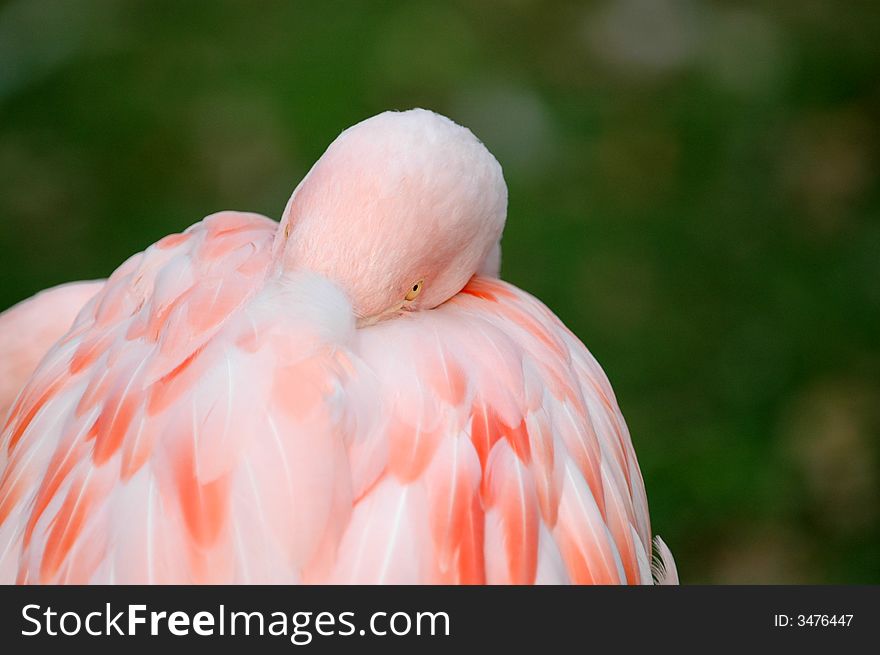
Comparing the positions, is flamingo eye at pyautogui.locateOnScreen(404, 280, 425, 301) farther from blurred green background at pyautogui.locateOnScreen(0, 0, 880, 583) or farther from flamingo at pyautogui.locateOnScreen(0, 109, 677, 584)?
blurred green background at pyautogui.locateOnScreen(0, 0, 880, 583)

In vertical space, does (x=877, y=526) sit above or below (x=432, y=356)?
below

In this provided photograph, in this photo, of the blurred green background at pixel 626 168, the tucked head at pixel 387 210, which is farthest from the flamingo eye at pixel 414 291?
the blurred green background at pixel 626 168

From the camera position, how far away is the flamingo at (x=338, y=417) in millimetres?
992

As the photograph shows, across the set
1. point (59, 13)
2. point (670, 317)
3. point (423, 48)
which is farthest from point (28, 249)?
point (670, 317)

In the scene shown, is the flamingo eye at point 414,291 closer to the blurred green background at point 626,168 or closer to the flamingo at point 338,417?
the flamingo at point 338,417

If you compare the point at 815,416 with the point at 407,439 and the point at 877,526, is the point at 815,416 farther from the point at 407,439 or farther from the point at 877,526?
the point at 407,439

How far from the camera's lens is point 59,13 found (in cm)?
301

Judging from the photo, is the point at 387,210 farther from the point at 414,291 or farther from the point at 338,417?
the point at 338,417

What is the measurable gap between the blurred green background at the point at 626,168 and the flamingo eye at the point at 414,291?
1.28 m

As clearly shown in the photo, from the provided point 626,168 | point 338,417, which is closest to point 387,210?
point 338,417

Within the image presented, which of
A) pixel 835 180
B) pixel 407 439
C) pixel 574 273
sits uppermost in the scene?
pixel 407 439

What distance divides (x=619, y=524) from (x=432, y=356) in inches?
11.4

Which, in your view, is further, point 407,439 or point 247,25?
point 247,25

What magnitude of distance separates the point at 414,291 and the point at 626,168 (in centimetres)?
182
